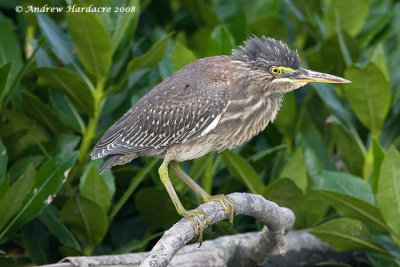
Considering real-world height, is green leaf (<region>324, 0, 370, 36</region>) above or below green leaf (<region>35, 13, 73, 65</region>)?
below

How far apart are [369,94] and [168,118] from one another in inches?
68.7

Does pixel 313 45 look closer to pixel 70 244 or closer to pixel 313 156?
pixel 313 156

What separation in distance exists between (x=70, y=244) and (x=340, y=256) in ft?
6.34

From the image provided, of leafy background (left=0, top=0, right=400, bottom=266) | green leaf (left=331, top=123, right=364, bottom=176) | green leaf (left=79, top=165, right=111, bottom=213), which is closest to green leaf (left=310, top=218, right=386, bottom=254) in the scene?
leafy background (left=0, top=0, right=400, bottom=266)

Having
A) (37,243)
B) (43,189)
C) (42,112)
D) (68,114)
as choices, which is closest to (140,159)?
(68,114)

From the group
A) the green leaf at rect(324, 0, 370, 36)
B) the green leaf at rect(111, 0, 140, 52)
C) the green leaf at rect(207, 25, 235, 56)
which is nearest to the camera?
the green leaf at rect(111, 0, 140, 52)

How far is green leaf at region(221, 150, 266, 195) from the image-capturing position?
5477 millimetres

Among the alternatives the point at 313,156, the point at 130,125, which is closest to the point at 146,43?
the point at 313,156

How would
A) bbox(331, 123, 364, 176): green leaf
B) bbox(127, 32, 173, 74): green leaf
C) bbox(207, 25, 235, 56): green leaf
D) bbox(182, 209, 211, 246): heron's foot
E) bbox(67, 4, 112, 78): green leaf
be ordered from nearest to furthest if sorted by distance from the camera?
1. bbox(182, 209, 211, 246): heron's foot
2. bbox(67, 4, 112, 78): green leaf
3. bbox(127, 32, 173, 74): green leaf
4. bbox(207, 25, 235, 56): green leaf
5. bbox(331, 123, 364, 176): green leaf

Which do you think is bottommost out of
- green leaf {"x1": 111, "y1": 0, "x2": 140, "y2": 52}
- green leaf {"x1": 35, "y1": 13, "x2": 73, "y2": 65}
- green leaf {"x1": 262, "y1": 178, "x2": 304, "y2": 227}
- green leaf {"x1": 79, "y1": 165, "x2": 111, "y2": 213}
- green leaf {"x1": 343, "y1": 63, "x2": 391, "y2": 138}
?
green leaf {"x1": 262, "y1": 178, "x2": 304, "y2": 227}

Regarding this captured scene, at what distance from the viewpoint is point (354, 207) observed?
17.4ft

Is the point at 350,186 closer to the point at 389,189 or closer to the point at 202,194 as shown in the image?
the point at 389,189

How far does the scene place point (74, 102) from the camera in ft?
18.7

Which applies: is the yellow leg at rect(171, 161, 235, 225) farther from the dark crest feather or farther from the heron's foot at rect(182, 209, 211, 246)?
the dark crest feather
